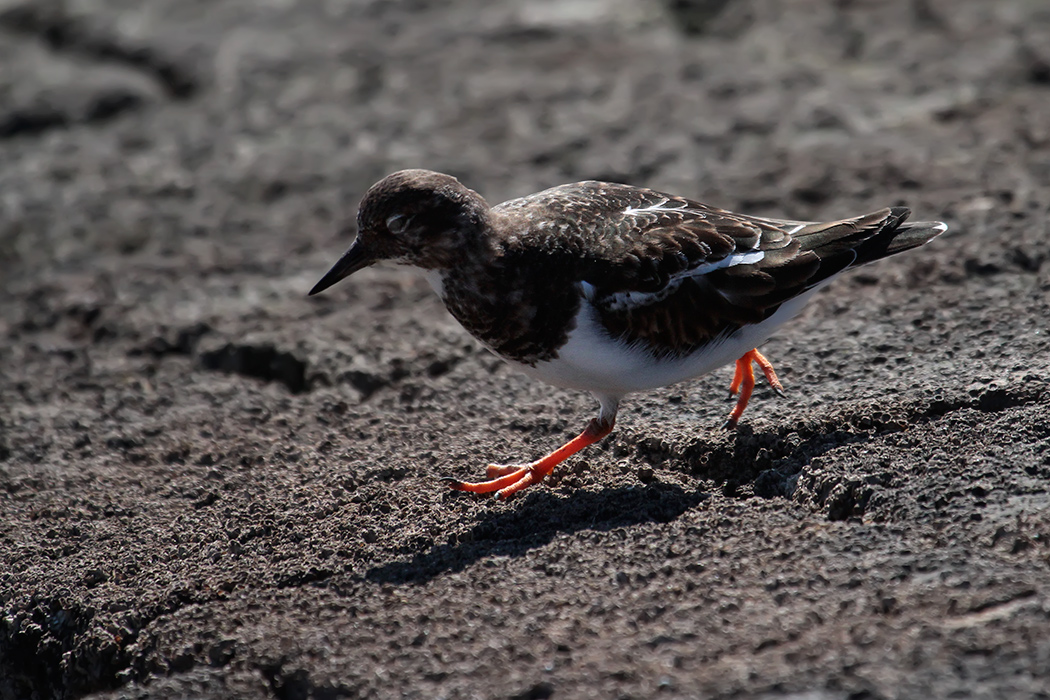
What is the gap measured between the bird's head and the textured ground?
92 centimetres

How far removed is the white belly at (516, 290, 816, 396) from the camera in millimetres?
4516

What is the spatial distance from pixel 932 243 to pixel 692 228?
1.95 meters

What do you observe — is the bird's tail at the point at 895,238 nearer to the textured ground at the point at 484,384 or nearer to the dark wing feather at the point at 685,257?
the dark wing feather at the point at 685,257

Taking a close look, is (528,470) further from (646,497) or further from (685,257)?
(685,257)

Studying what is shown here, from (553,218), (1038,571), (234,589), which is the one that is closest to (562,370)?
(553,218)

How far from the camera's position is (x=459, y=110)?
844 cm

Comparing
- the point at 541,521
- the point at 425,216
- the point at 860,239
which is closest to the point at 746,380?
the point at 860,239

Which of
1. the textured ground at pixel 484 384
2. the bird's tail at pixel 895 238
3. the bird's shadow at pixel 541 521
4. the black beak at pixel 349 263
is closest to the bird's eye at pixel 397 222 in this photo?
the black beak at pixel 349 263

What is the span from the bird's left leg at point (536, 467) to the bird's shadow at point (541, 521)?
0.27 feet

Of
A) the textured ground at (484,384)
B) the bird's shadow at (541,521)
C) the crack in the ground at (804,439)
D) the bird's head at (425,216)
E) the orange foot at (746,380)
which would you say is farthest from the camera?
the orange foot at (746,380)

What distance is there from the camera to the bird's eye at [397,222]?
4.78 m

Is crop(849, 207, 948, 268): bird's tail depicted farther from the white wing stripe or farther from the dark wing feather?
the white wing stripe

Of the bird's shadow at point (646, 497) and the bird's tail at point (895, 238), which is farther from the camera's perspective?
the bird's tail at point (895, 238)

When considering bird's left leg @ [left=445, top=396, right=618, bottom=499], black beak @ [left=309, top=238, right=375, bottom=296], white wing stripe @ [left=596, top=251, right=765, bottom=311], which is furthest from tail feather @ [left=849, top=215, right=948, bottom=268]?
black beak @ [left=309, top=238, right=375, bottom=296]
